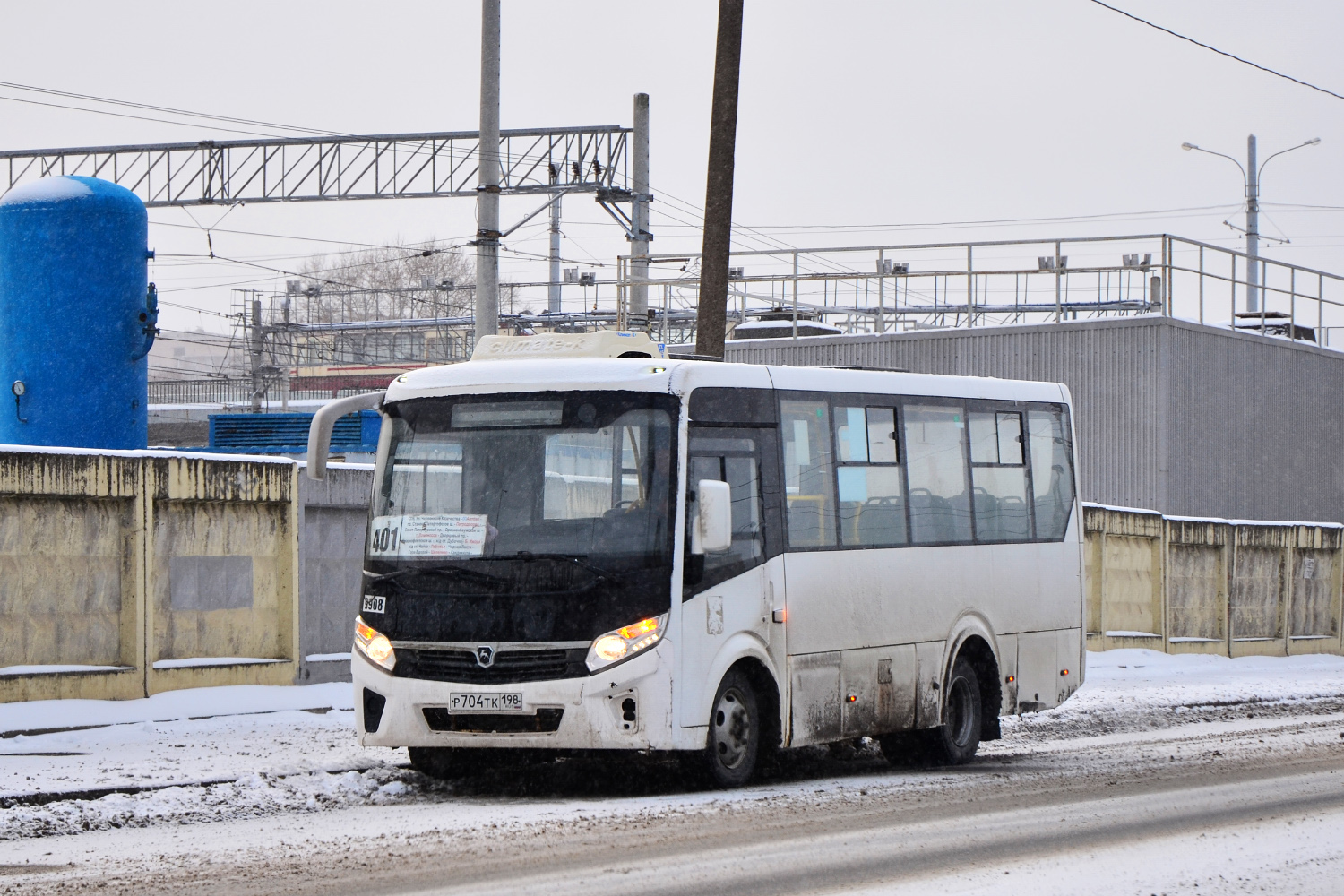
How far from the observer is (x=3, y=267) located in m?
20.3

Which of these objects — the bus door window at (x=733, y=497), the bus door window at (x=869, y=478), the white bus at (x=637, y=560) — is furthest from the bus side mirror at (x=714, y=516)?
the bus door window at (x=869, y=478)

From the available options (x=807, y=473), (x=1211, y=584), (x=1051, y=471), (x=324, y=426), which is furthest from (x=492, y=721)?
(x=1211, y=584)

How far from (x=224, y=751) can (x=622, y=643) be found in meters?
3.37

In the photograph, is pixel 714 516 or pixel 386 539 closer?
pixel 714 516

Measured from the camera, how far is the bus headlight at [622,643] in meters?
10.1

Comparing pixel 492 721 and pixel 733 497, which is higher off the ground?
pixel 733 497

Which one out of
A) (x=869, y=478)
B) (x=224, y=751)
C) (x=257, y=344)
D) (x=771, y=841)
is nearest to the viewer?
(x=771, y=841)

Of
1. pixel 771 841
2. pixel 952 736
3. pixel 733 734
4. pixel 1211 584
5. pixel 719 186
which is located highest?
pixel 719 186

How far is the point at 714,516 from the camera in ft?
33.8

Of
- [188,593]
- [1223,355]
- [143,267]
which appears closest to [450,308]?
[1223,355]

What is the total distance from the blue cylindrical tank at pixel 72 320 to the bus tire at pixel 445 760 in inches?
395

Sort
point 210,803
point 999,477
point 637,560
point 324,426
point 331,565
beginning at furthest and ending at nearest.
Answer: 1. point 331,565
2. point 999,477
3. point 324,426
4. point 637,560
5. point 210,803

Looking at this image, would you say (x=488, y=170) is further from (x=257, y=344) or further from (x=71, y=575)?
(x=257, y=344)

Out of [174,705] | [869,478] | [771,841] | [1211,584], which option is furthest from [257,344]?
[771,841]
